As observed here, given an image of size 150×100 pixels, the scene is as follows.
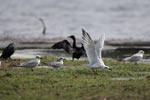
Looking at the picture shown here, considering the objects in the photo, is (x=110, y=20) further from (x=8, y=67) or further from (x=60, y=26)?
(x=8, y=67)

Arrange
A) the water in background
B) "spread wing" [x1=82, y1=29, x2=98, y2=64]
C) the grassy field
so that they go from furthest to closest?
the water in background
"spread wing" [x1=82, y1=29, x2=98, y2=64]
the grassy field

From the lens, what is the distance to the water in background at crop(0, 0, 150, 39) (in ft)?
135

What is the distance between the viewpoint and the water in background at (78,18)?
41.1 metres

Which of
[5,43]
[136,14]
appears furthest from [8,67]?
[136,14]

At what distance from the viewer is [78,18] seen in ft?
165

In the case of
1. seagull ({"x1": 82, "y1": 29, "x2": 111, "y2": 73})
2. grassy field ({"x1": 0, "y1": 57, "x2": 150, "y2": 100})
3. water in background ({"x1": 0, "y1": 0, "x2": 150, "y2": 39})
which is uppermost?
seagull ({"x1": 82, "y1": 29, "x2": 111, "y2": 73})

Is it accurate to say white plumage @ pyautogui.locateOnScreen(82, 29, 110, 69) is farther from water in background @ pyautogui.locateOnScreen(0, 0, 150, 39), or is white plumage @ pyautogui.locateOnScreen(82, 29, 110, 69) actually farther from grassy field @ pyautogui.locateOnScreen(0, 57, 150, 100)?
water in background @ pyautogui.locateOnScreen(0, 0, 150, 39)

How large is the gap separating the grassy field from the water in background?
17.6 m

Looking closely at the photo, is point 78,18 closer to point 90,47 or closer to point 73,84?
point 90,47

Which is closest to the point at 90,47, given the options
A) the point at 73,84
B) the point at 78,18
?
the point at 73,84

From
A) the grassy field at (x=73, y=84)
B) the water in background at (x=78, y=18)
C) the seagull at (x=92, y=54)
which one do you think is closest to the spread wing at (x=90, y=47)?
the seagull at (x=92, y=54)

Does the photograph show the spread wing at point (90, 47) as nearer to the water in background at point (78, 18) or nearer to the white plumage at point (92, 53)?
the white plumage at point (92, 53)

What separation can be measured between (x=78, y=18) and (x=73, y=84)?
108 feet

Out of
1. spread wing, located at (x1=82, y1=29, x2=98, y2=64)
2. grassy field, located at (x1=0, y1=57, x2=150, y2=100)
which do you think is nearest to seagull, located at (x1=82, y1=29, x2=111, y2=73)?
spread wing, located at (x1=82, y1=29, x2=98, y2=64)
